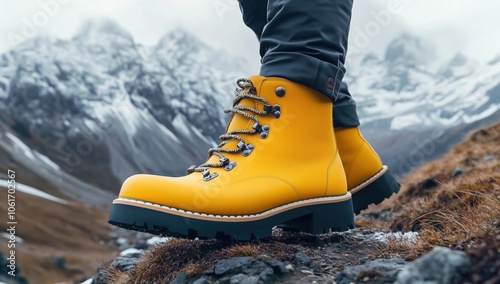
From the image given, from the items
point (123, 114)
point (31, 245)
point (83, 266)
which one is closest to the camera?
point (83, 266)

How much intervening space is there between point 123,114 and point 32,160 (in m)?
48.5

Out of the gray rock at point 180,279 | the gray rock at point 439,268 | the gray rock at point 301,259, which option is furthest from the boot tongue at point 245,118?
the gray rock at point 439,268

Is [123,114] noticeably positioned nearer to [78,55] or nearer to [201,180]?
[78,55]

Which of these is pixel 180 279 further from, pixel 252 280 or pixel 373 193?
pixel 373 193

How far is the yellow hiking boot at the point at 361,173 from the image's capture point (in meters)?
3.00

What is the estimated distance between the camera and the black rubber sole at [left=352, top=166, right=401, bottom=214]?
9.88ft

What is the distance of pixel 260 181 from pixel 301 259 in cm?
44

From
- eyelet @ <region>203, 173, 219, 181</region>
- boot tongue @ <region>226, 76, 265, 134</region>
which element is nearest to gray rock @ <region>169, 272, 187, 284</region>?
eyelet @ <region>203, 173, 219, 181</region>

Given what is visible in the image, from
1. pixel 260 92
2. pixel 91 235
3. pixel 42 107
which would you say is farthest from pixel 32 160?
pixel 260 92

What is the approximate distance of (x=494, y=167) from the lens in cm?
461

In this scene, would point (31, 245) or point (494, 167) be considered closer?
point (494, 167)

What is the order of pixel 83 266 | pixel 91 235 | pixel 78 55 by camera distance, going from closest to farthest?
pixel 83 266 → pixel 91 235 → pixel 78 55

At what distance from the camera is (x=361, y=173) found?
3.01m

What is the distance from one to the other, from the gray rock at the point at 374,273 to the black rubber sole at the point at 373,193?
116 centimetres
